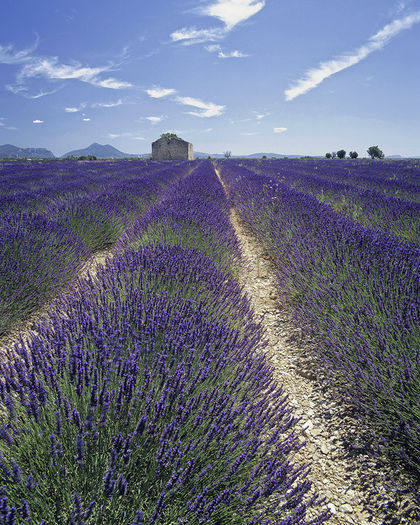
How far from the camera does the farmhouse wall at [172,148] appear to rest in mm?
44138

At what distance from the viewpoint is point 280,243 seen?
393 cm

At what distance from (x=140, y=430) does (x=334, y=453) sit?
1196 millimetres

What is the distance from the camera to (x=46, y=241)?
3.40 meters

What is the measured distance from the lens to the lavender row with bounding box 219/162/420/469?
1492 mm

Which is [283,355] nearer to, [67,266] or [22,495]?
[22,495]

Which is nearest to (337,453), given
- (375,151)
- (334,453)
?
(334,453)

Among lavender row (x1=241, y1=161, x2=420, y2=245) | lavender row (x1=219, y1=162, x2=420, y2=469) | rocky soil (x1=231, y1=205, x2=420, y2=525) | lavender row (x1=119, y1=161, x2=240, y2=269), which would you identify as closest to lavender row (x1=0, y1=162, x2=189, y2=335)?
lavender row (x1=119, y1=161, x2=240, y2=269)

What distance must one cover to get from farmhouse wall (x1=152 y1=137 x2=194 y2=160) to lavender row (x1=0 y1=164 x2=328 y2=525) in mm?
46184

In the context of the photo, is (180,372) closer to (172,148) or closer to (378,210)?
(378,210)

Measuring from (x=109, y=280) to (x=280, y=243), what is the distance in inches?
99.3

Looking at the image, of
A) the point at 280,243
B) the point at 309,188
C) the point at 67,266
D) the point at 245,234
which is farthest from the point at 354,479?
the point at 309,188

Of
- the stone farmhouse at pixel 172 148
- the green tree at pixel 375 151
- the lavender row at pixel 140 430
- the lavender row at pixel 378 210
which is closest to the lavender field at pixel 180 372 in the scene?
Answer: the lavender row at pixel 140 430

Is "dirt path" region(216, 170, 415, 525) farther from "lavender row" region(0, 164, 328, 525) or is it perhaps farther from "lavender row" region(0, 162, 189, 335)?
"lavender row" region(0, 162, 189, 335)

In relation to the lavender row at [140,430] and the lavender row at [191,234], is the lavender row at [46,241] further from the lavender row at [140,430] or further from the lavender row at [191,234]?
the lavender row at [140,430]
